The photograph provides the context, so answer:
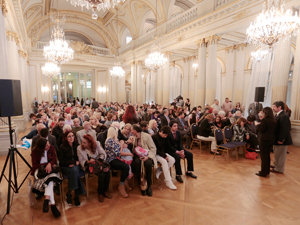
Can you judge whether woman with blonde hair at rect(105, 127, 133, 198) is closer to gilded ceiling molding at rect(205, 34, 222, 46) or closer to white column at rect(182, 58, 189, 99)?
gilded ceiling molding at rect(205, 34, 222, 46)

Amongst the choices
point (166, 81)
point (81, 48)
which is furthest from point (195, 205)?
point (81, 48)

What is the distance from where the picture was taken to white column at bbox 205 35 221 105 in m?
7.88

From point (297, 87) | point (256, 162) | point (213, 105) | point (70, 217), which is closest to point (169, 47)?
point (213, 105)

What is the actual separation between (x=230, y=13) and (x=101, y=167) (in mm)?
7335

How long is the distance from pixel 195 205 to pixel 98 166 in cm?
160

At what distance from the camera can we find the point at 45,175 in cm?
254

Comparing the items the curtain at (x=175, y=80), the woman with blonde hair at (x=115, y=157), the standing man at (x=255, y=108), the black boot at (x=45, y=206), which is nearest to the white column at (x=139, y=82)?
Result: the curtain at (x=175, y=80)

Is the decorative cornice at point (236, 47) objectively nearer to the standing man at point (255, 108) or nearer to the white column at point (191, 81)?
the white column at point (191, 81)

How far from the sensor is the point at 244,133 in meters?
4.99

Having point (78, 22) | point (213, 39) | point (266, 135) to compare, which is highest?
point (78, 22)

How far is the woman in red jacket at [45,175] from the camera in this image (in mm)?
2467

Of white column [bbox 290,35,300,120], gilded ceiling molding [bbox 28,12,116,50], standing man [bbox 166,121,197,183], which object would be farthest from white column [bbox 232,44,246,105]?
gilded ceiling molding [bbox 28,12,116,50]

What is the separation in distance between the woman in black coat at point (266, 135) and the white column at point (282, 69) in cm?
285

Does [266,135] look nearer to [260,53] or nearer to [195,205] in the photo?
[195,205]
